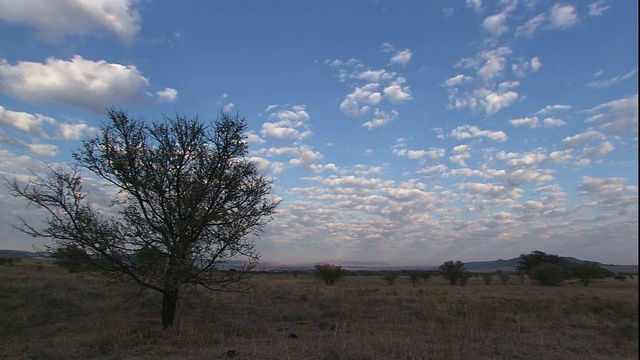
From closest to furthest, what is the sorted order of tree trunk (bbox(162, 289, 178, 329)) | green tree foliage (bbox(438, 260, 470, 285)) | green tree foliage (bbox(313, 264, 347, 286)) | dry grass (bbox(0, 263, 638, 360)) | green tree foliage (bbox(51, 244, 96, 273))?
dry grass (bbox(0, 263, 638, 360)) < green tree foliage (bbox(51, 244, 96, 273)) < tree trunk (bbox(162, 289, 178, 329)) < green tree foliage (bbox(313, 264, 347, 286)) < green tree foliage (bbox(438, 260, 470, 285))

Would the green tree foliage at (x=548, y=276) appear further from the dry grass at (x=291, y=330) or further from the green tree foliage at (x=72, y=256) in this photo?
the green tree foliage at (x=72, y=256)

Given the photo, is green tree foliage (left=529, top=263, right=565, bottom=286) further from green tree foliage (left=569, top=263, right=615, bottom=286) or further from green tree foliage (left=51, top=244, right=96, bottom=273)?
green tree foliage (left=51, top=244, right=96, bottom=273)

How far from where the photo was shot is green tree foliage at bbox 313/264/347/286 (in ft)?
168

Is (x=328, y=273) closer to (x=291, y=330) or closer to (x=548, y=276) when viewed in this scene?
(x=548, y=276)

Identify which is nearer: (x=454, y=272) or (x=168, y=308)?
(x=168, y=308)

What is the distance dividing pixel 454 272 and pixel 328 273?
19602 mm

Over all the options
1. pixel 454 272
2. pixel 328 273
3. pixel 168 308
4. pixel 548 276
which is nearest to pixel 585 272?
pixel 548 276

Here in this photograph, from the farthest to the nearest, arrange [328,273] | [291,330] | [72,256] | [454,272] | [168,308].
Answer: [454,272] < [328,273] < [291,330] < [168,308] < [72,256]

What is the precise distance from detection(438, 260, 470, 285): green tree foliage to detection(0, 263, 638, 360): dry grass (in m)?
36.5

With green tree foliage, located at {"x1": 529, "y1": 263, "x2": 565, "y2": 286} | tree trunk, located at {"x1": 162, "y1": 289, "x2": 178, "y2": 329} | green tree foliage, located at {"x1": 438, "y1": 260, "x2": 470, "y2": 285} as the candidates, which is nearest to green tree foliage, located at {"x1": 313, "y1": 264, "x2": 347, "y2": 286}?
green tree foliage, located at {"x1": 438, "y1": 260, "x2": 470, "y2": 285}

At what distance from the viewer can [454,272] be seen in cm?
5825

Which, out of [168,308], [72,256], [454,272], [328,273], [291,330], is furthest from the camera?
[454,272]

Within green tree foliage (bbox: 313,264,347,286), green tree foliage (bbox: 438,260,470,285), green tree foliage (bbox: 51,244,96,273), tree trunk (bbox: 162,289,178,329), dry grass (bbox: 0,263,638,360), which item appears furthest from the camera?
green tree foliage (bbox: 438,260,470,285)

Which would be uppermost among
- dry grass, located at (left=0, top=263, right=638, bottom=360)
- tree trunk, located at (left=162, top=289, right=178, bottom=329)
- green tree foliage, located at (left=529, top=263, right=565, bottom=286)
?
green tree foliage, located at (left=529, top=263, right=565, bottom=286)
